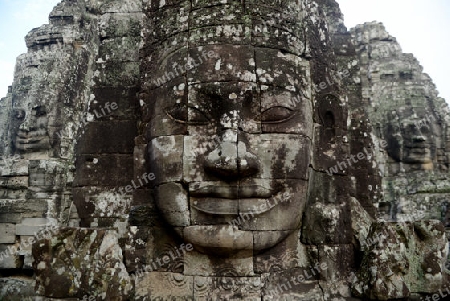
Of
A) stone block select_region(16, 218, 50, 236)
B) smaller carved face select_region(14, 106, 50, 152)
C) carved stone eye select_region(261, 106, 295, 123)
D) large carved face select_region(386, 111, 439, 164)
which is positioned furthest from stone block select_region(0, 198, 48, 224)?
large carved face select_region(386, 111, 439, 164)

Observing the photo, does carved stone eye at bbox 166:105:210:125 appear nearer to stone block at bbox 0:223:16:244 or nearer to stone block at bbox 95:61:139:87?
stone block at bbox 95:61:139:87

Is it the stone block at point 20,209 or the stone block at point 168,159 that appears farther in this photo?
the stone block at point 20,209

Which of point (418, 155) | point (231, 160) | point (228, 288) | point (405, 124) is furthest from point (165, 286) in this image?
point (405, 124)

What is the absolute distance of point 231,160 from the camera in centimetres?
409

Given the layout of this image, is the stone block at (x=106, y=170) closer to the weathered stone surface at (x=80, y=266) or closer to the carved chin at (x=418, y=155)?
the weathered stone surface at (x=80, y=266)

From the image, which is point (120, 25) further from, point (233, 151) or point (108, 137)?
point (233, 151)

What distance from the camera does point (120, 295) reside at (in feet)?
12.7

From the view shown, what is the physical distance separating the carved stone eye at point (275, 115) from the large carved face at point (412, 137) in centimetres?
1469

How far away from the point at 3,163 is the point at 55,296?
7.72 m

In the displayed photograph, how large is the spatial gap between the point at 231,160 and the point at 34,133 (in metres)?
9.06

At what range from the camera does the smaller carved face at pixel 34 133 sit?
37.1 feet

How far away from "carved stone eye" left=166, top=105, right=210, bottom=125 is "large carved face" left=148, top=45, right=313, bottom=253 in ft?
0.03

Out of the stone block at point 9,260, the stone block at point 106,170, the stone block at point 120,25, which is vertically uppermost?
the stone block at point 120,25

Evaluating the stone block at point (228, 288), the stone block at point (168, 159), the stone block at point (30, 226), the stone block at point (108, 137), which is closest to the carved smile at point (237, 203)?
the stone block at point (168, 159)
